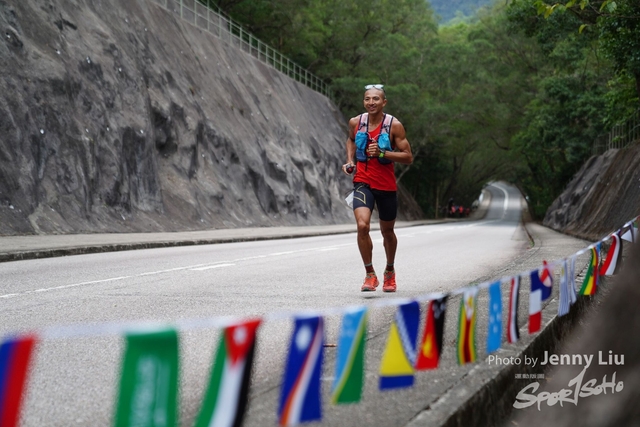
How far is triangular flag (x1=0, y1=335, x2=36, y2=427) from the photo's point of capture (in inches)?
76.7

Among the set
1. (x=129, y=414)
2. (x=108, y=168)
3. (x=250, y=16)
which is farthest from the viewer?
(x=250, y=16)

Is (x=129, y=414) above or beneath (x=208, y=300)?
above

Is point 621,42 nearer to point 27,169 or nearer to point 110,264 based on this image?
point 110,264

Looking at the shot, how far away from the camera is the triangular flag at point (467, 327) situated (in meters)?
3.71

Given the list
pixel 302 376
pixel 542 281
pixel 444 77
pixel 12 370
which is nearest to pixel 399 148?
pixel 542 281

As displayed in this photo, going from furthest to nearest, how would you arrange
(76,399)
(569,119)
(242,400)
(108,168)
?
1. (569,119)
2. (108,168)
3. (76,399)
4. (242,400)

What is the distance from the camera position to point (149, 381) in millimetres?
2166

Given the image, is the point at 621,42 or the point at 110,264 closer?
the point at 110,264

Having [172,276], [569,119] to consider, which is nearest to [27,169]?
[172,276]

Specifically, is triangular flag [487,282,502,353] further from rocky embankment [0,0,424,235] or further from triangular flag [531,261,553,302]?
rocky embankment [0,0,424,235]

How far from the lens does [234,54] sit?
42156 mm

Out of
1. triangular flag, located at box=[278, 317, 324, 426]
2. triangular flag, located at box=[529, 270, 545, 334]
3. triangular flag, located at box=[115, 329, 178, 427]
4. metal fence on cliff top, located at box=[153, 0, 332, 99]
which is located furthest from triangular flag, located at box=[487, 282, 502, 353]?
metal fence on cliff top, located at box=[153, 0, 332, 99]

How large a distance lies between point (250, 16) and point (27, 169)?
37.1m

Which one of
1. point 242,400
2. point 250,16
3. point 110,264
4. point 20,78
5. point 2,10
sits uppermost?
point 250,16
